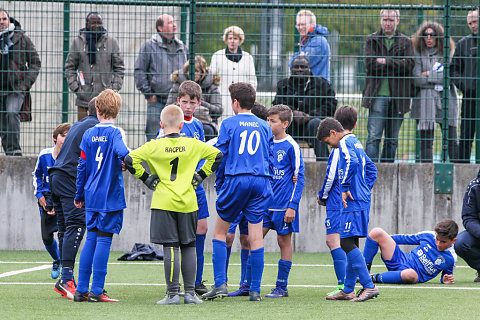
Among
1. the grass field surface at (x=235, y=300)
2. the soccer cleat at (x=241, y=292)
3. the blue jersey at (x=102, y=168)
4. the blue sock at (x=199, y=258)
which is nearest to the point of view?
the grass field surface at (x=235, y=300)

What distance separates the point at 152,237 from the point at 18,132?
5.50 m

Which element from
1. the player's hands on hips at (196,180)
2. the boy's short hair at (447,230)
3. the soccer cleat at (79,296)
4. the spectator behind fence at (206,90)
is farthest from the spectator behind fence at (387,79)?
the soccer cleat at (79,296)

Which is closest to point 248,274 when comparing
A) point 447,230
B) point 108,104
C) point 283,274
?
Result: point 283,274

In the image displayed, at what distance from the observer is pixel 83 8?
1227 centimetres

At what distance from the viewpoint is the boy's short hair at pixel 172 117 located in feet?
24.3

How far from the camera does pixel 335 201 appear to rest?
799 cm

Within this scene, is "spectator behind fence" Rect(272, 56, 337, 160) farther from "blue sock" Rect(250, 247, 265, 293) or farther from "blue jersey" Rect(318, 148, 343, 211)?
"blue sock" Rect(250, 247, 265, 293)

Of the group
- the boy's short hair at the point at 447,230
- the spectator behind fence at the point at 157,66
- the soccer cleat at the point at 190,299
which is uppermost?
the spectator behind fence at the point at 157,66

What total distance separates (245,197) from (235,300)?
96 cm

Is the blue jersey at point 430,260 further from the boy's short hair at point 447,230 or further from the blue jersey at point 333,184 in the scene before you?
the blue jersey at point 333,184

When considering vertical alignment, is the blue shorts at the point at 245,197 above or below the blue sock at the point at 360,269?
above

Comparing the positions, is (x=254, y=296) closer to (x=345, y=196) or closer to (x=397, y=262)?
(x=345, y=196)

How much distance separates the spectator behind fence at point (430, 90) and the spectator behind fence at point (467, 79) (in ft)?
0.37

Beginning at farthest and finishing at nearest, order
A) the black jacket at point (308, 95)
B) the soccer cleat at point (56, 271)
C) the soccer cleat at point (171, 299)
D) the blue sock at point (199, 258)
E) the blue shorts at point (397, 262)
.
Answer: the black jacket at point (308, 95) < the soccer cleat at point (56, 271) < the blue shorts at point (397, 262) < the blue sock at point (199, 258) < the soccer cleat at point (171, 299)
